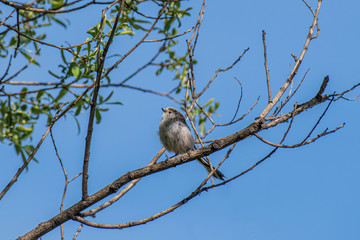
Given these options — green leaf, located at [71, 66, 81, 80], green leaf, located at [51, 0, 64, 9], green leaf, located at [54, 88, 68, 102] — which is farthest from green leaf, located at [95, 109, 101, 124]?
green leaf, located at [51, 0, 64, 9]

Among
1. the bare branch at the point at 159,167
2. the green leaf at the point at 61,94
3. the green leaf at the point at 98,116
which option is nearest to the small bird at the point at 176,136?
the green leaf at the point at 98,116

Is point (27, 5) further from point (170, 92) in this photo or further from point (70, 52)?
point (170, 92)

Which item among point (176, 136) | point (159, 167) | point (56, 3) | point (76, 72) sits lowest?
point (159, 167)

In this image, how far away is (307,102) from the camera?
3.64 m

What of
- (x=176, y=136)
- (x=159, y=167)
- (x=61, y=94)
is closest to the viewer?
(x=159, y=167)

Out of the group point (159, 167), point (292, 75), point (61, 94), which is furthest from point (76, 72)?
point (292, 75)

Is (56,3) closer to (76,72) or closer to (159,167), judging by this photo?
(76,72)

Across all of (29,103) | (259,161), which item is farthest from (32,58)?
(259,161)

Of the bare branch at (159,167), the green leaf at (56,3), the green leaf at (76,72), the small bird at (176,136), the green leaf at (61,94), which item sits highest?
the small bird at (176,136)

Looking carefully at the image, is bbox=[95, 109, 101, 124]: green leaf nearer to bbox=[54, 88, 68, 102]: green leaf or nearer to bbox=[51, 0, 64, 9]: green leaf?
bbox=[54, 88, 68, 102]: green leaf

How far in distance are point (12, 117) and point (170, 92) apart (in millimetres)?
1604

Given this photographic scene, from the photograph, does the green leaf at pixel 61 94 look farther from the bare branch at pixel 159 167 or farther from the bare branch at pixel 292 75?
the bare branch at pixel 292 75

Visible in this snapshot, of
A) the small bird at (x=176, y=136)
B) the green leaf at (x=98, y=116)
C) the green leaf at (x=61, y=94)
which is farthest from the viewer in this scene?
the small bird at (x=176, y=136)

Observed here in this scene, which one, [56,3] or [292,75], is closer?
[56,3]
